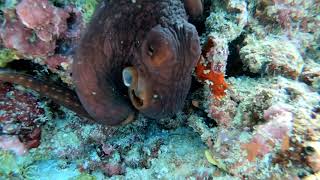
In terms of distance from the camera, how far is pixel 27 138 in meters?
3.16

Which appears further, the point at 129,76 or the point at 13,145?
the point at 13,145

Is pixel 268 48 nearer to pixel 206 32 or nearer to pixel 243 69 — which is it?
pixel 243 69

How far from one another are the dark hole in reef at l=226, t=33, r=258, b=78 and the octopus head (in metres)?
0.88

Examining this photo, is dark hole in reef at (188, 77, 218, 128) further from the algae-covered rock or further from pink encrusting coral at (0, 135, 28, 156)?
pink encrusting coral at (0, 135, 28, 156)

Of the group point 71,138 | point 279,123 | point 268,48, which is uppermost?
point 268,48

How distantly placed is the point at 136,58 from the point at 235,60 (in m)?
1.27

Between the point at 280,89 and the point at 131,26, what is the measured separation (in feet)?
4.97

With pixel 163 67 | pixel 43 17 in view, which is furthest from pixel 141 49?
pixel 43 17

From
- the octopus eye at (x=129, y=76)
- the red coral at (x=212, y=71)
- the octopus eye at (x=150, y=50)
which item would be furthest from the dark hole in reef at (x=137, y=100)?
the red coral at (x=212, y=71)

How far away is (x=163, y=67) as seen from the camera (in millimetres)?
2477

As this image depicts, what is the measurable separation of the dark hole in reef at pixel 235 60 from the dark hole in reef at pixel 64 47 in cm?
172

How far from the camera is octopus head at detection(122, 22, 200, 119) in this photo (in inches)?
96.5

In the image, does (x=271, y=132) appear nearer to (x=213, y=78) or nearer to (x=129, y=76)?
(x=213, y=78)

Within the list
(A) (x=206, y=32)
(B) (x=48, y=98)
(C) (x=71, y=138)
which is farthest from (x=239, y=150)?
(B) (x=48, y=98)
